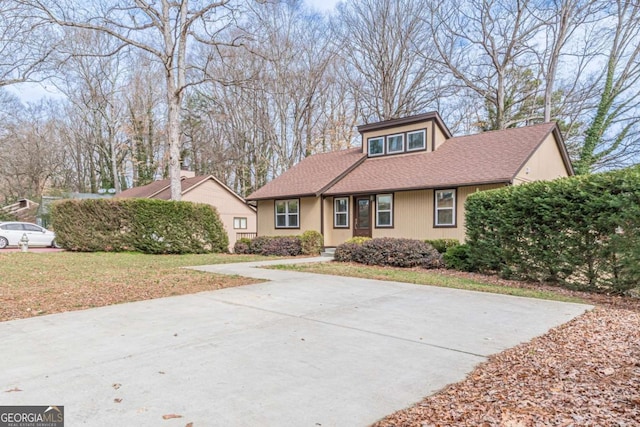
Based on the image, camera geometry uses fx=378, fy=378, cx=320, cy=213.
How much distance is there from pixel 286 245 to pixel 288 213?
11.3 feet

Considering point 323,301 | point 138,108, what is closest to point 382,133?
point 323,301

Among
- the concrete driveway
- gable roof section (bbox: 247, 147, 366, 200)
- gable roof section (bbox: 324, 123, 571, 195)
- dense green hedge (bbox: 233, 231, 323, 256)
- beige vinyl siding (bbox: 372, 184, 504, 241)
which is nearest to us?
the concrete driveway

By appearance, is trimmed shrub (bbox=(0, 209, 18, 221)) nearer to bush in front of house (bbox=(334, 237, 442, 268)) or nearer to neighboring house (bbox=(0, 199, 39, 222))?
neighboring house (bbox=(0, 199, 39, 222))

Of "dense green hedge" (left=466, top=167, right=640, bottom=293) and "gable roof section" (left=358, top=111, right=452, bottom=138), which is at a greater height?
"gable roof section" (left=358, top=111, right=452, bottom=138)

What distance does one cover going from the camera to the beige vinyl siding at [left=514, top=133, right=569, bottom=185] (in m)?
13.9

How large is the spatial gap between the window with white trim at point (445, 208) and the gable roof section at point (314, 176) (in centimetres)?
501

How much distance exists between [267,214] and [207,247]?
3.95 metres

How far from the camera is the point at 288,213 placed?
61.1ft

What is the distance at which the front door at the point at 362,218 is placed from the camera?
16.3m

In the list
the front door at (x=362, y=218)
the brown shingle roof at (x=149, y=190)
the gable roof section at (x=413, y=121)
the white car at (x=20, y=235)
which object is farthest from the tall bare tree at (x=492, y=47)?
the white car at (x=20, y=235)

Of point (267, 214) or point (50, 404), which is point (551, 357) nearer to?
point (50, 404)

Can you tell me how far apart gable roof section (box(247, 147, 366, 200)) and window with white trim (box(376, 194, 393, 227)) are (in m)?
2.59

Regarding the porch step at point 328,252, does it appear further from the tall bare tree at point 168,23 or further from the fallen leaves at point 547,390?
the fallen leaves at point 547,390

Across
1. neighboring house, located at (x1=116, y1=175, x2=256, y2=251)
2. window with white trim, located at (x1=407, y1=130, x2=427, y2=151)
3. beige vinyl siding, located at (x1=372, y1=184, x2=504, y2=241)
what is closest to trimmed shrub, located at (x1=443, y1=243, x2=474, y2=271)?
beige vinyl siding, located at (x1=372, y1=184, x2=504, y2=241)
